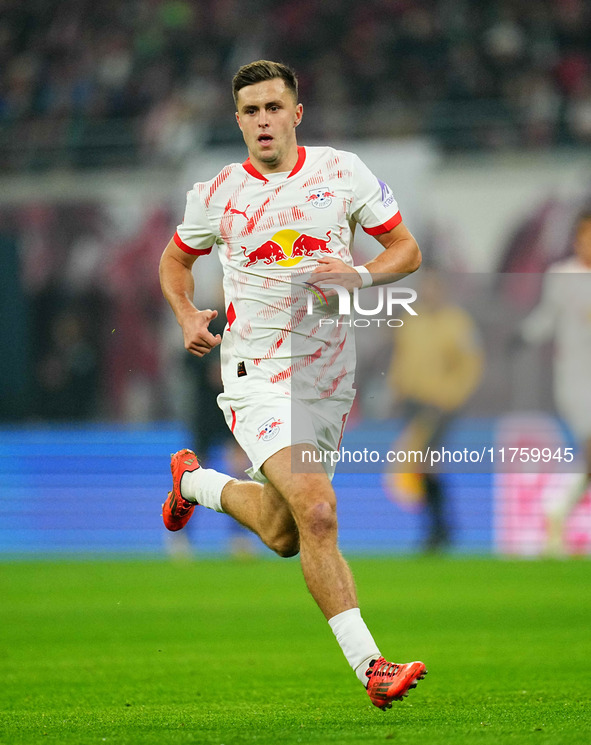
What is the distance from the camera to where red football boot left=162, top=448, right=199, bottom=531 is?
5399 millimetres

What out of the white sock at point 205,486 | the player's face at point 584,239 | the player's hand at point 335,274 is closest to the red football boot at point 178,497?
the white sock at point 205,486

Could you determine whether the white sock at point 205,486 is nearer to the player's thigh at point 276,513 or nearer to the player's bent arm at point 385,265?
the player's thigh at point 276,513

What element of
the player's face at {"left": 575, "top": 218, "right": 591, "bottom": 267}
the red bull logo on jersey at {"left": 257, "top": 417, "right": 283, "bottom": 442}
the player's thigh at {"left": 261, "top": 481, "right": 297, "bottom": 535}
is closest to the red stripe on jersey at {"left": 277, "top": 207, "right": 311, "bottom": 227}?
the red bull logo on jersey at {"left": 257, "top": 417, "right": 283, "bottom": 442}

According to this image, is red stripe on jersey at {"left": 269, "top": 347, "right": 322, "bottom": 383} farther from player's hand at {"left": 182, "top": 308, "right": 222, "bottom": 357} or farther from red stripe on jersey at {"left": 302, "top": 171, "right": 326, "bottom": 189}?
red stripe on jersey at {"left": 302, "top": 171, "right": 326, "bottom": 189}

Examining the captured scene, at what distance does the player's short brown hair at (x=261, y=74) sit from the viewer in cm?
457

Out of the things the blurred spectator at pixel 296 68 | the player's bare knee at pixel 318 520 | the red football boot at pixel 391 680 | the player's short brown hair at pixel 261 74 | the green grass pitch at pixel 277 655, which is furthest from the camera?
the blurred spectator at pixel 296 68

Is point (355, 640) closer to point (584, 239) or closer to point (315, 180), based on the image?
point (315, 180)

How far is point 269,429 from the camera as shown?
173 inches

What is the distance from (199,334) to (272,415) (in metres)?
0.39

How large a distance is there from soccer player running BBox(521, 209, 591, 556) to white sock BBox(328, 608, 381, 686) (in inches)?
239

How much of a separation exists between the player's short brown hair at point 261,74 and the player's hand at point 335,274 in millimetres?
711

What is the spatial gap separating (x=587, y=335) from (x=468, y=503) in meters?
2.42

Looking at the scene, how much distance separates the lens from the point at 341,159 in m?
4.68

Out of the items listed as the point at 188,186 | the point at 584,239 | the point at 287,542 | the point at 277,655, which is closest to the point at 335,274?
the point at 287,542
